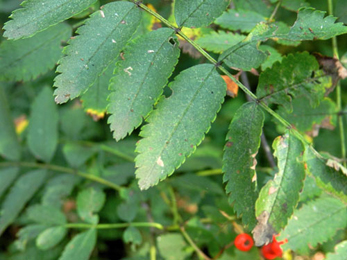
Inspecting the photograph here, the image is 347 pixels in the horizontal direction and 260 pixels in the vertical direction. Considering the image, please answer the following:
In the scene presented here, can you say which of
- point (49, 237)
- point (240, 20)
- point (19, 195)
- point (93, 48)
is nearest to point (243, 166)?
point (93, 48)

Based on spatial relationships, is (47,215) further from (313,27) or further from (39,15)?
(313,27)

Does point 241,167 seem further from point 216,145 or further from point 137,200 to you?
point 216,145

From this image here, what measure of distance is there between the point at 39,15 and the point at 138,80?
1.15 feet

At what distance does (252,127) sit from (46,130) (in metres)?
1.45

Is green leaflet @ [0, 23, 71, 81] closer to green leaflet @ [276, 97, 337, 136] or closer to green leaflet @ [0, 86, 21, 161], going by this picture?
green leaflet @ [0, 86, 21, 161]

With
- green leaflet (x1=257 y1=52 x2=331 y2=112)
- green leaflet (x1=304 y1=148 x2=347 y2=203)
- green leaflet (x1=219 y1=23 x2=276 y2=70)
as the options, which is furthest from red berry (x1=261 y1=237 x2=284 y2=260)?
green leaflet (x1=219 y1=23 x2=276 y2=70)

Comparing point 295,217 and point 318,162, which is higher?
point 318,162

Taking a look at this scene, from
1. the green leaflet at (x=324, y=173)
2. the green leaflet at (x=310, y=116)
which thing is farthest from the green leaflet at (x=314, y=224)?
the green leaflet at (x=310, y=116)

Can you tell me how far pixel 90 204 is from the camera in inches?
81.0

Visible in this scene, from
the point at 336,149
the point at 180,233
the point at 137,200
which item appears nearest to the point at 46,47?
the point at 137,200

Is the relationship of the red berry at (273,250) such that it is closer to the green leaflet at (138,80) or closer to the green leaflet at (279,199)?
the green leaflet at (279,199)

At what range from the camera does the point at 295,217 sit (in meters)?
1.49

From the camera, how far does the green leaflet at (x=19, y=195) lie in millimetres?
2100

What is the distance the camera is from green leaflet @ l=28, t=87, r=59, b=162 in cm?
230
